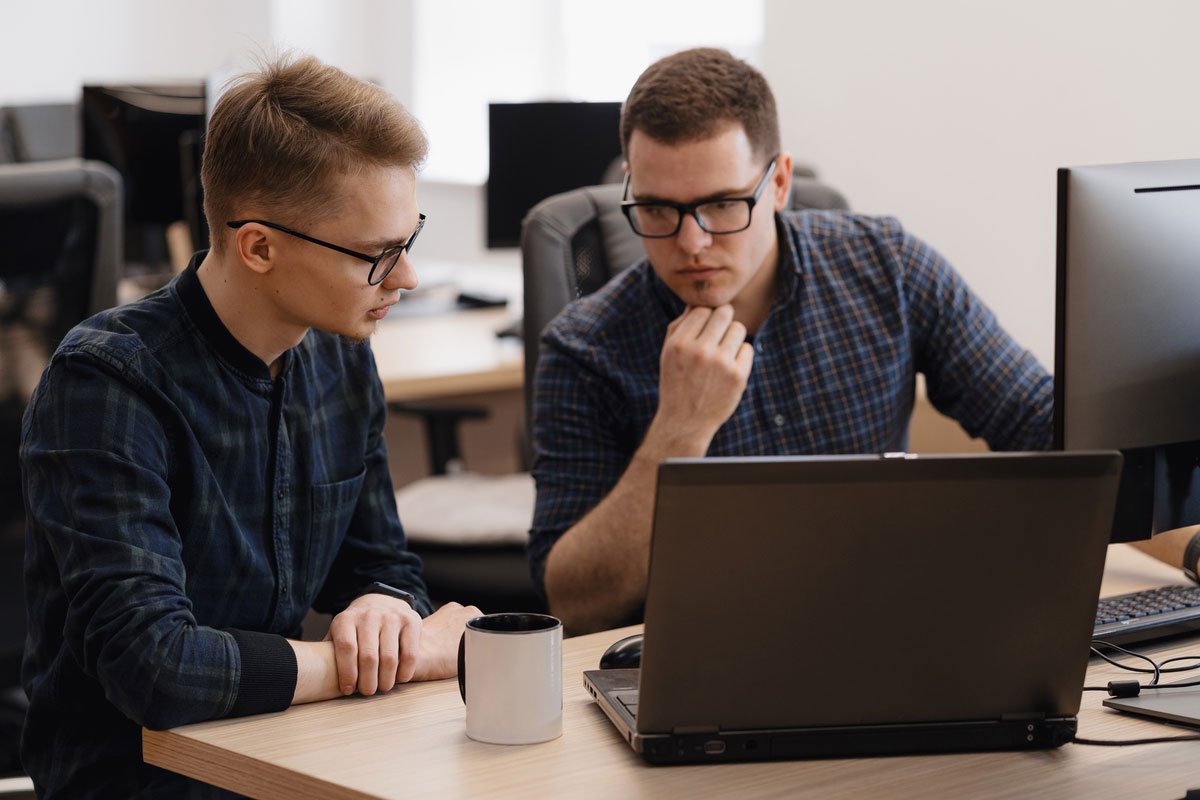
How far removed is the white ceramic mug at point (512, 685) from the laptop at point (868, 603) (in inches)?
2.7

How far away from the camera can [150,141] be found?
3312mm

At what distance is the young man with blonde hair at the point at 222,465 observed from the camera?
1110mm

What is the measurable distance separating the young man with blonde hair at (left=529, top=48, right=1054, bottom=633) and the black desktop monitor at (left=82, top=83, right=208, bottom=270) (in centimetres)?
184

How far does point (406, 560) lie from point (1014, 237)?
1.37 metres

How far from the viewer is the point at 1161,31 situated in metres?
2.09

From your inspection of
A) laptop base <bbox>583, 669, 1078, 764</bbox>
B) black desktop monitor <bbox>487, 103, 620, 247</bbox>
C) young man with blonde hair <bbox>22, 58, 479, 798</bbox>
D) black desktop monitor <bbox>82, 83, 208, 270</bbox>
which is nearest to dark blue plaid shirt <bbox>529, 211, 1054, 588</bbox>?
young man with blonde hair <bbox>22, 58, 479, 798</bbox>

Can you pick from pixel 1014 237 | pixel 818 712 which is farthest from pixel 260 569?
pixel 1014 237

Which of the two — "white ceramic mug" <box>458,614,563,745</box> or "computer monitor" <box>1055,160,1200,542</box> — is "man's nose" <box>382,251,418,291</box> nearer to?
"white ceramic mug" <box>458,614,563,745</box>

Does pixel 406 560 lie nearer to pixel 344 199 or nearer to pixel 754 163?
pixel 344 199

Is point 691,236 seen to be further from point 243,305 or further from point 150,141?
point 150,141

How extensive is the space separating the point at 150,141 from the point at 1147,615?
2714 millimetres

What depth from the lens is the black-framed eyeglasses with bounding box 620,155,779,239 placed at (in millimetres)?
1614

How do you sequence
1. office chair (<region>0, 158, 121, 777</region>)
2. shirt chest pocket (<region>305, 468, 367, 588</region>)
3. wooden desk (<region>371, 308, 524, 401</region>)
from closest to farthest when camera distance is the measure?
shirt chest pocket (<region>305, 468, 367, 588</region>) → office chair (<region>0, 158, 121, 777</region>) → wooden desk (<region>371, 308, 524, 401</region>)

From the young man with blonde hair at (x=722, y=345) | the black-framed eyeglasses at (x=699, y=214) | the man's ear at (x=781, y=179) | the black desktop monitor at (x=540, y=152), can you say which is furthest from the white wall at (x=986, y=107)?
the black-framed eyeglasses at (x=699, y=214)
